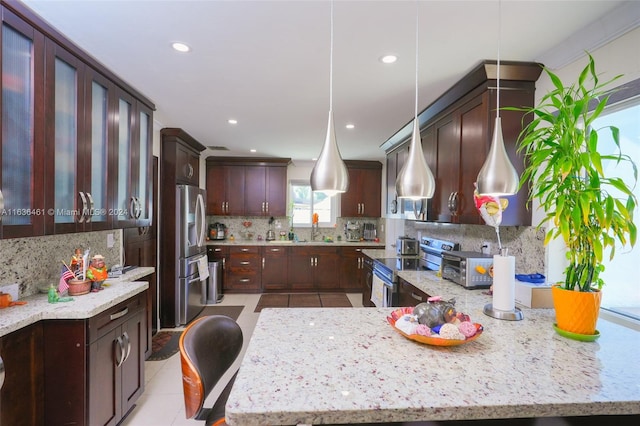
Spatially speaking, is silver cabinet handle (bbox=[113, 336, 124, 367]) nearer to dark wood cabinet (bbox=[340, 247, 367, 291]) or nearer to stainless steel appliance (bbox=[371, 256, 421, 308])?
stainless steel appliance (bbox=[371, 256, 421, 308])

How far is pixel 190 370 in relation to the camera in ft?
3.53

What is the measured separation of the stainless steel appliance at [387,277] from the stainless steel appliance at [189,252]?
2.30 m

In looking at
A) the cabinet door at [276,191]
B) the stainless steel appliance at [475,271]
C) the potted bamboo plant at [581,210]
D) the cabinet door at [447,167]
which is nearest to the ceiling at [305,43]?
the cabinet door at [447,167]

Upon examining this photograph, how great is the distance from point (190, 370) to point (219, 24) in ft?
5.48

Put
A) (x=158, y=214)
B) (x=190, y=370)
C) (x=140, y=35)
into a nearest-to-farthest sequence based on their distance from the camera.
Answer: (x=190, y=370)
(x=140, y=35)
(x=158, y=214)

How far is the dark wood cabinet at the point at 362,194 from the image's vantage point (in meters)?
5.86

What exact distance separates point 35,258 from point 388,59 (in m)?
2.61

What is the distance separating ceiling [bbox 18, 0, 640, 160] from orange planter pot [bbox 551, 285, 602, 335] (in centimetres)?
135

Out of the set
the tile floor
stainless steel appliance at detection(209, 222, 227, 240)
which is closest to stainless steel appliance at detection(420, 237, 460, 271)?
the tile floor

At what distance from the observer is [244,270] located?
5344mm

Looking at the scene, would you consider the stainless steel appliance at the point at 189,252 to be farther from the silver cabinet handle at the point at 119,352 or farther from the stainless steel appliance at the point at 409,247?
the stainless steel appliance at the point at 409,247

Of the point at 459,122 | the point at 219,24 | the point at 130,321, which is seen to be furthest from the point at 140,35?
the point at 459,122

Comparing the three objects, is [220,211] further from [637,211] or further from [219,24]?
[637,211]

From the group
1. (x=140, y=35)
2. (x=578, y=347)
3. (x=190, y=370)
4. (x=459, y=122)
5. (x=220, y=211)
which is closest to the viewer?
(x=190, y=370)
